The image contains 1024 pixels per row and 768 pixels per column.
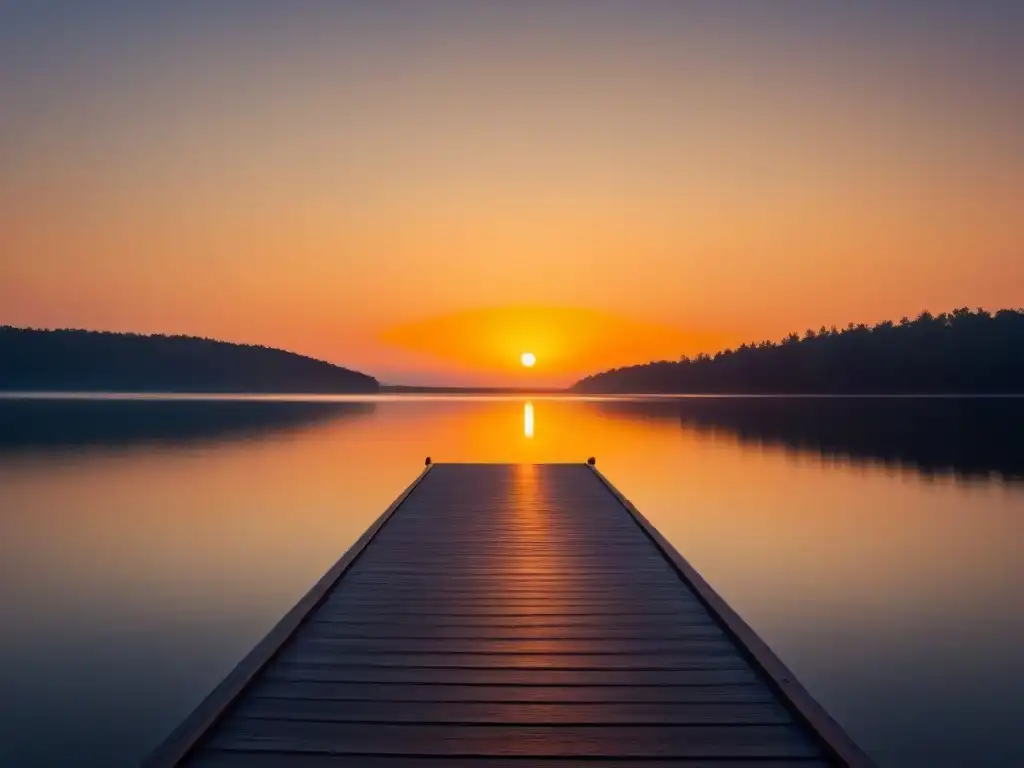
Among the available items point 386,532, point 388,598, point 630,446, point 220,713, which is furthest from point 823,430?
point 220,713

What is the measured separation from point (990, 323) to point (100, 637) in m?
97.1

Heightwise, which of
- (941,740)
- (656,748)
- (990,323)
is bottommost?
(941,740)

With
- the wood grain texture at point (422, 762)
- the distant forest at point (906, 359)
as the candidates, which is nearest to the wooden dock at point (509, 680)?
the wood grain texture at point (422, 762)

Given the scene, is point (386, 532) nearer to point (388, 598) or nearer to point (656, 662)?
point (388, 598)

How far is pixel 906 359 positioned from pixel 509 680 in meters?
96.0

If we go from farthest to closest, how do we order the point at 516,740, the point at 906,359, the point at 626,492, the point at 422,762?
the point at 906,359 → the point at 626,492 → the point at 516,740 → the point at 422,762

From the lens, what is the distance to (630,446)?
29.2 meters

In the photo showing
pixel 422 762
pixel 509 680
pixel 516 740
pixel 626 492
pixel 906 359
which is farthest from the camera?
pixel 906 359

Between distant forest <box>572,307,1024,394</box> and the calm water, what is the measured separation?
67.6 meters

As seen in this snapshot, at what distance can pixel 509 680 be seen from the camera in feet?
14.3

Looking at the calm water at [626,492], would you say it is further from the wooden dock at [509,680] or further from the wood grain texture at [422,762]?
the wood grain texture at [422,762]

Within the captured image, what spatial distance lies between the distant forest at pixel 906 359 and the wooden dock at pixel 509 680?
9153 centimetres

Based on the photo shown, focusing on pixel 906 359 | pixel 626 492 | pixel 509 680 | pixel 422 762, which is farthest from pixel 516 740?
pixel 906 359

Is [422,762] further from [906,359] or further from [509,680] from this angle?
[906,359]
